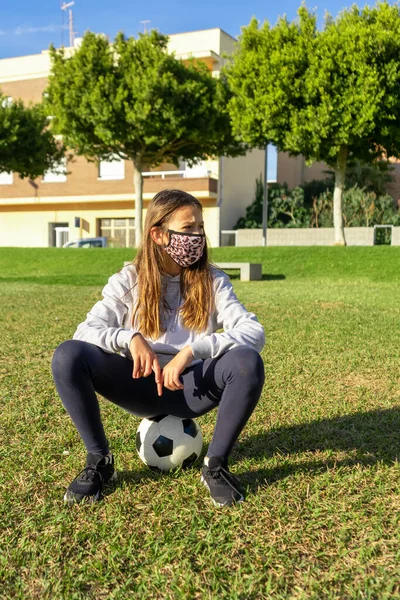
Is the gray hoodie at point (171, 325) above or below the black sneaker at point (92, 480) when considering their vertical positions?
above

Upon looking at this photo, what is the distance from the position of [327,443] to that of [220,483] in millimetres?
1012

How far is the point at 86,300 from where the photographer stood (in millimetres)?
11305

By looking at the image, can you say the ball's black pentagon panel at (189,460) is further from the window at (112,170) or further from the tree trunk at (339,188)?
the window at (112,170)

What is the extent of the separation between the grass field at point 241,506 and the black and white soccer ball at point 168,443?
7 cm

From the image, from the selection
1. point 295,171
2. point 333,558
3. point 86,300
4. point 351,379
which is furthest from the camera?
point 295,171

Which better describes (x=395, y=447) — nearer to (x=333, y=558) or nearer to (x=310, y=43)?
(x=333, y=558)

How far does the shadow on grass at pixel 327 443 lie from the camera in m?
2.98

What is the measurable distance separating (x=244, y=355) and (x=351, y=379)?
2674 mm

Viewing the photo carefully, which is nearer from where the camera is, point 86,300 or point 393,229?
point 86,300

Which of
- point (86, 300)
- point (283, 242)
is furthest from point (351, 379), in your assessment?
point (283, 242)

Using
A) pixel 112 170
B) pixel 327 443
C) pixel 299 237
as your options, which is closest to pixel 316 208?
pixel 299 237

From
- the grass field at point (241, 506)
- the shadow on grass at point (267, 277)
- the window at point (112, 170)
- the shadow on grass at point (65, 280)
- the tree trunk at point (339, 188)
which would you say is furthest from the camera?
the window at point (112, 170)

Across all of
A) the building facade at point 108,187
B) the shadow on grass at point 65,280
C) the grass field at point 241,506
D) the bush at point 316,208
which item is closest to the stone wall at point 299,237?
the bush at point 316,208

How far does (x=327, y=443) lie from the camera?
11.1ft
